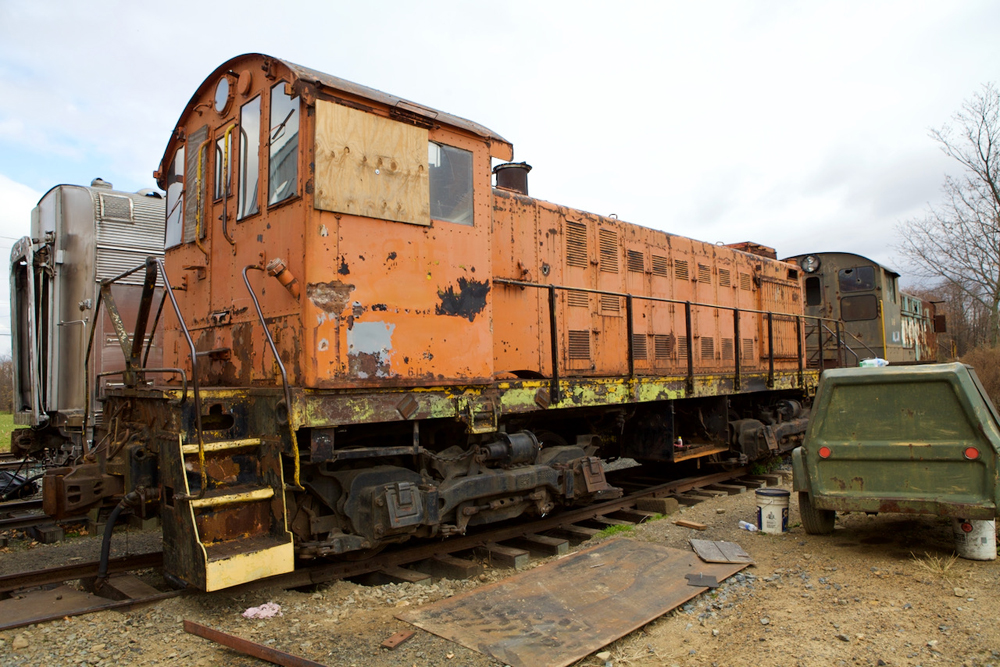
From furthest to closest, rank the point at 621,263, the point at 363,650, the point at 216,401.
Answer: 1. the point at 621,263
2. the point at 216,401
3. the point at 363,650

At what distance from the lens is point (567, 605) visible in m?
4.31

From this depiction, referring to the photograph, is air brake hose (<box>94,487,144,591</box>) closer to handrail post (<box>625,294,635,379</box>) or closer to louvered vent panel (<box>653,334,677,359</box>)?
handrail post (<box>625,294,635,379</box>)

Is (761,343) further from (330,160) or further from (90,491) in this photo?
(90,491)

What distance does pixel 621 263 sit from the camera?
7.77 metres

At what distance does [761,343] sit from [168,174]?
8390mm

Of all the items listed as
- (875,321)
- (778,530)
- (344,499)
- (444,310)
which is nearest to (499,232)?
(444,310)

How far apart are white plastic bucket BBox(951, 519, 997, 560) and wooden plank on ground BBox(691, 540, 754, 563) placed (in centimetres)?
163

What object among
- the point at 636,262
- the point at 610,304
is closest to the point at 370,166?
the point at 610,304

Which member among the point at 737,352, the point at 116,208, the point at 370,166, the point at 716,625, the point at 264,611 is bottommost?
the point at 716,625

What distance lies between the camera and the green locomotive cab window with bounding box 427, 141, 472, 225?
197 inches

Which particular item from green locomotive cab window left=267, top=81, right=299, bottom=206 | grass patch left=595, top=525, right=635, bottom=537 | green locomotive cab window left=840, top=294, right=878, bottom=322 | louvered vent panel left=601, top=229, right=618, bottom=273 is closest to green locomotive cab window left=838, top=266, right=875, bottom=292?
green locomotive cab window left=840, top=294, right=878, bottom=322

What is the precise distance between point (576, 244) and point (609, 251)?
61 cm

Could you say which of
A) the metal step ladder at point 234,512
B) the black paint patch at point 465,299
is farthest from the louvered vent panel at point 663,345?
the metal step ladder at point 234,512

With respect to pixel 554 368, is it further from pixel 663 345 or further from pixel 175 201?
pixel 175 201
